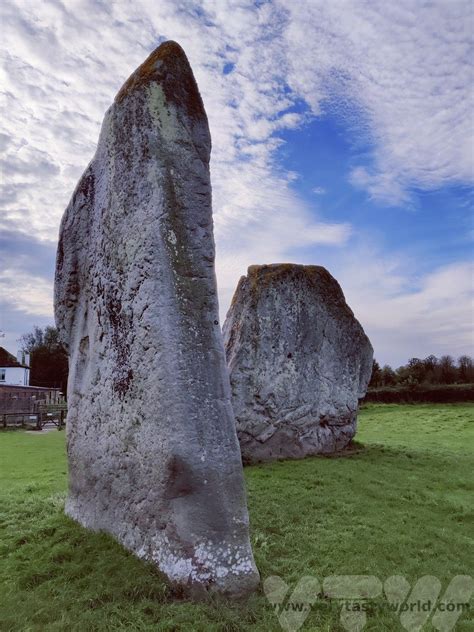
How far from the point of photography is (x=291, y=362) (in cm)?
1299

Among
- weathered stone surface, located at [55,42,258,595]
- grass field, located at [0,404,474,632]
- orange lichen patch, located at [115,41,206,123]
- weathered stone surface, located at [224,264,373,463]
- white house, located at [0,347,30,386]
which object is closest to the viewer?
grass field, located at [0,404,474,632]

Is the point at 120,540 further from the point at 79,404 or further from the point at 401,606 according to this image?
the point at 401,606

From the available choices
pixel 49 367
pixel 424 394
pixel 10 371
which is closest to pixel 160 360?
pixel 424 394

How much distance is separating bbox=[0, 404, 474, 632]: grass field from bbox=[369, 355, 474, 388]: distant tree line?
82.3ft

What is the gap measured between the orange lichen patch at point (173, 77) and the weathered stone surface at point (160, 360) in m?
0.01

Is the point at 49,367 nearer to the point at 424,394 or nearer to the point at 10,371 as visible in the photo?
the point at 10,371

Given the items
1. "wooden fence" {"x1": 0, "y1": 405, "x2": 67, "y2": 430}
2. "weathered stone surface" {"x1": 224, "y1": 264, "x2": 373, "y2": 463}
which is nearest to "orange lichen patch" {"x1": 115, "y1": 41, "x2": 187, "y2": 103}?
"weathered stone surface" {"x1": 224, "y1": 264, "x2": 373, "y2": 463}

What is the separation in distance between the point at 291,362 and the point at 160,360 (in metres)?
8.37

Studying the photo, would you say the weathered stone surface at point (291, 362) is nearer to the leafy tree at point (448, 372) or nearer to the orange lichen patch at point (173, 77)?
the orange lichen patch at point (173, 77)

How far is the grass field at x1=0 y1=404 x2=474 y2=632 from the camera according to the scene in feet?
13.5

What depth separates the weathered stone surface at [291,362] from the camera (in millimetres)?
12195

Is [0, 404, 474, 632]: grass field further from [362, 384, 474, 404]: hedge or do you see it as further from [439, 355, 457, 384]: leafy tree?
[439, 355, 457, 384]: leafy tree

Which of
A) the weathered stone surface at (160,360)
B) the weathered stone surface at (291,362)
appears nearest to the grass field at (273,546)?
the weathered stone surface at (160,360)

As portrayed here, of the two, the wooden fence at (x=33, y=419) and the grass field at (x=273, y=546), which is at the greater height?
the wooden fence at (x=33, y=419)
